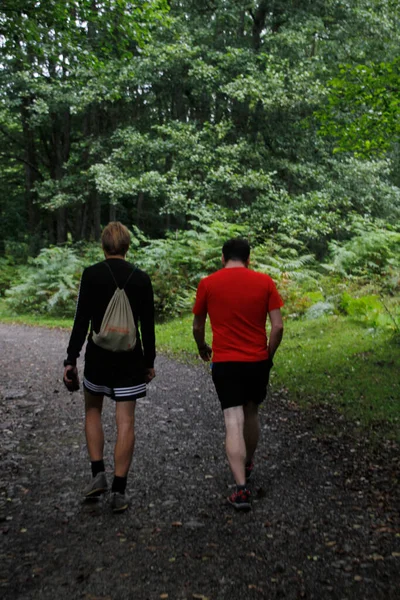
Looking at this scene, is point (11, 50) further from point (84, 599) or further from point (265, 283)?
point (84, 599)

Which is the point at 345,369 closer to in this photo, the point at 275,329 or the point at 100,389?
the point at 275,329

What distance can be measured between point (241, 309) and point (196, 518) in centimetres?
159

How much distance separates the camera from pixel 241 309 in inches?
187

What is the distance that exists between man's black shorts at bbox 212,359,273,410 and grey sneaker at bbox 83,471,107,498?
3.60 feet

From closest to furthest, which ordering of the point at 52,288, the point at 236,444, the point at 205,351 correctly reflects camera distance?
the point at 236,444
the point at 205,351
the point at 52,288

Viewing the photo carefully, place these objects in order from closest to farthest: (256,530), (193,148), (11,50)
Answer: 1. (256,530)
2. (11,50)
3. (193,148)

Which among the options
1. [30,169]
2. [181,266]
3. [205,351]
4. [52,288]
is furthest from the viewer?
[30,169]

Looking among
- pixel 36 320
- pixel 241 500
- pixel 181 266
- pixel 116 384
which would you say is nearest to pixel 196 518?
pixel 241 500

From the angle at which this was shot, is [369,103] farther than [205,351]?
Yes

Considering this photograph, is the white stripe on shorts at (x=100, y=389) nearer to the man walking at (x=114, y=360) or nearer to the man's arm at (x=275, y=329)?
the man walking at (x=114, y=360)

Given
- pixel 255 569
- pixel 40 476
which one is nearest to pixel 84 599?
pixel 255 569

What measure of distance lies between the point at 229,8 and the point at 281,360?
1396 cm

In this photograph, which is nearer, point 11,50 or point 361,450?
point 361,450

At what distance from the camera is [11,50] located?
10922mm
